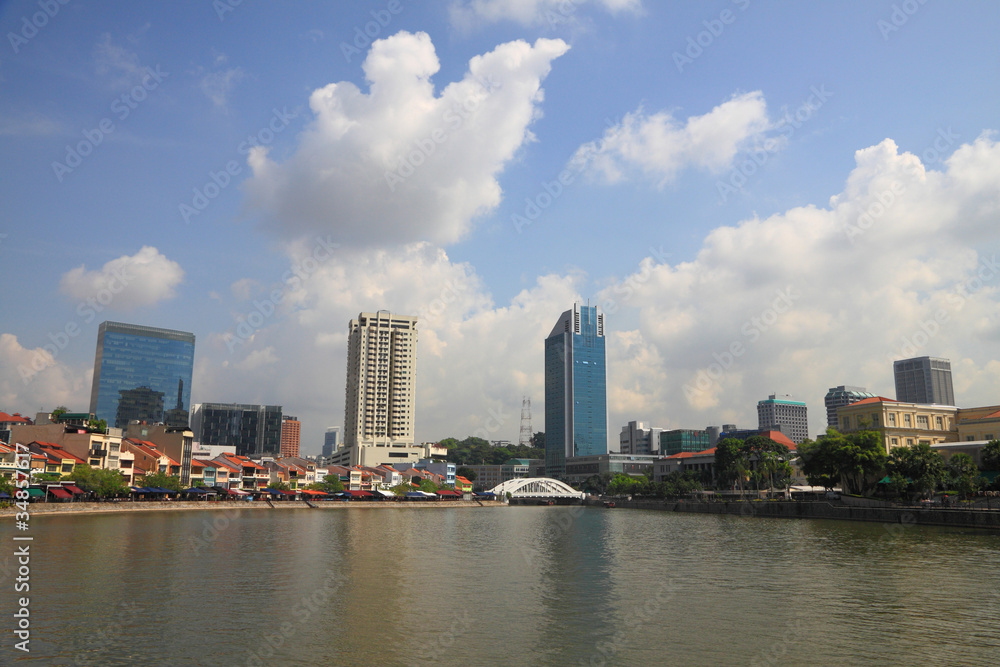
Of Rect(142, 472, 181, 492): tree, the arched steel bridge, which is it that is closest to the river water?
Rect(142, 472, 181, 492): tree

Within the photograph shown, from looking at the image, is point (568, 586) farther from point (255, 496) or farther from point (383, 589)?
point (255, 496)

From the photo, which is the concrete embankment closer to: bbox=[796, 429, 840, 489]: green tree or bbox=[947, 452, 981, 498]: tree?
bbox=[796, 429, 840, 489]: green tree

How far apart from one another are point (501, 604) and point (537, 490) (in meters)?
168

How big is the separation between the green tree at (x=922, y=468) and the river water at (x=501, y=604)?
90.0ft

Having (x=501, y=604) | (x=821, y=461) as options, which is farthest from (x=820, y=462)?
(x=501, y=604)

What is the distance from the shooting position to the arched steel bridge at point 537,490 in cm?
18462

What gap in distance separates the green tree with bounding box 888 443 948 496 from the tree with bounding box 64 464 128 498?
9495 centimetres

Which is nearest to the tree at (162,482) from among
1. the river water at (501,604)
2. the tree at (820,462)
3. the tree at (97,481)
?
the tree at (97,481)

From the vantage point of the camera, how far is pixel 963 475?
76250mm

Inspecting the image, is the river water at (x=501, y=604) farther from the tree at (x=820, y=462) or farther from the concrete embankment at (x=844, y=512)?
the tree at (x=820, y=462)

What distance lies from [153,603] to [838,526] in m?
66.2

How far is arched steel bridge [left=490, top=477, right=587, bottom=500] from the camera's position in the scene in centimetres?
18462

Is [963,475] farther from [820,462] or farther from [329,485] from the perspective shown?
[329,485]

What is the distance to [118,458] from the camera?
101625mm
